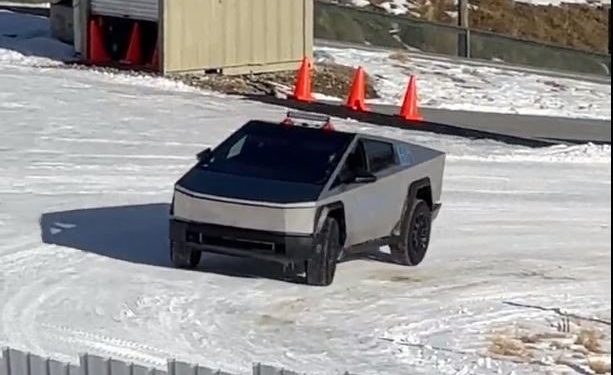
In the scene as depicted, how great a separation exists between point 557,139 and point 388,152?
956 centimetres

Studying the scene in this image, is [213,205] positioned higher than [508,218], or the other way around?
[213,205]

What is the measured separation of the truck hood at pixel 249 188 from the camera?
14.1m

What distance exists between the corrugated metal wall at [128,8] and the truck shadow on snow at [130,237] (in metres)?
10.9

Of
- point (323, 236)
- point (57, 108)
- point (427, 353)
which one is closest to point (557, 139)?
point (57, 108)

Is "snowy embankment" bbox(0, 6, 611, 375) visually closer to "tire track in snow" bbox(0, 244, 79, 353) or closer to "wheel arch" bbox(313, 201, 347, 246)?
"tire track in snow" bbox(0, 244, 79, 353)

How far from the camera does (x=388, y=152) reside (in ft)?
51.1

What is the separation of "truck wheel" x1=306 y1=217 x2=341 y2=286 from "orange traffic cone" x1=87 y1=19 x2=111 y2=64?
50.8 ft

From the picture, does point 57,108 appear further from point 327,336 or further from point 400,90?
point 327,336

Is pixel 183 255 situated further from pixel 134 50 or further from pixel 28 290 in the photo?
pixel 134 50

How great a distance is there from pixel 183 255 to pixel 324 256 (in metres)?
1.31

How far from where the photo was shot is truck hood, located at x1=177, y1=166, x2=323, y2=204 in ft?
46.1

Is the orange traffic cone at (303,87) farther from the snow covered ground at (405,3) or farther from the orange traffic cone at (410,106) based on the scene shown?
the snow covered ground at (405,3)

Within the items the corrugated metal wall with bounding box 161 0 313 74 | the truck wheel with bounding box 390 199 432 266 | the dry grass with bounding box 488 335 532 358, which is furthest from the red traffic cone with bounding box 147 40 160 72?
the dry grass with bounding box 488 335 532 358

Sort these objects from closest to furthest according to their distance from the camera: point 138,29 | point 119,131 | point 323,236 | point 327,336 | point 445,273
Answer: point 327,336 → point 323,236 → point 445,273 → point 119,131 → point 138,29
